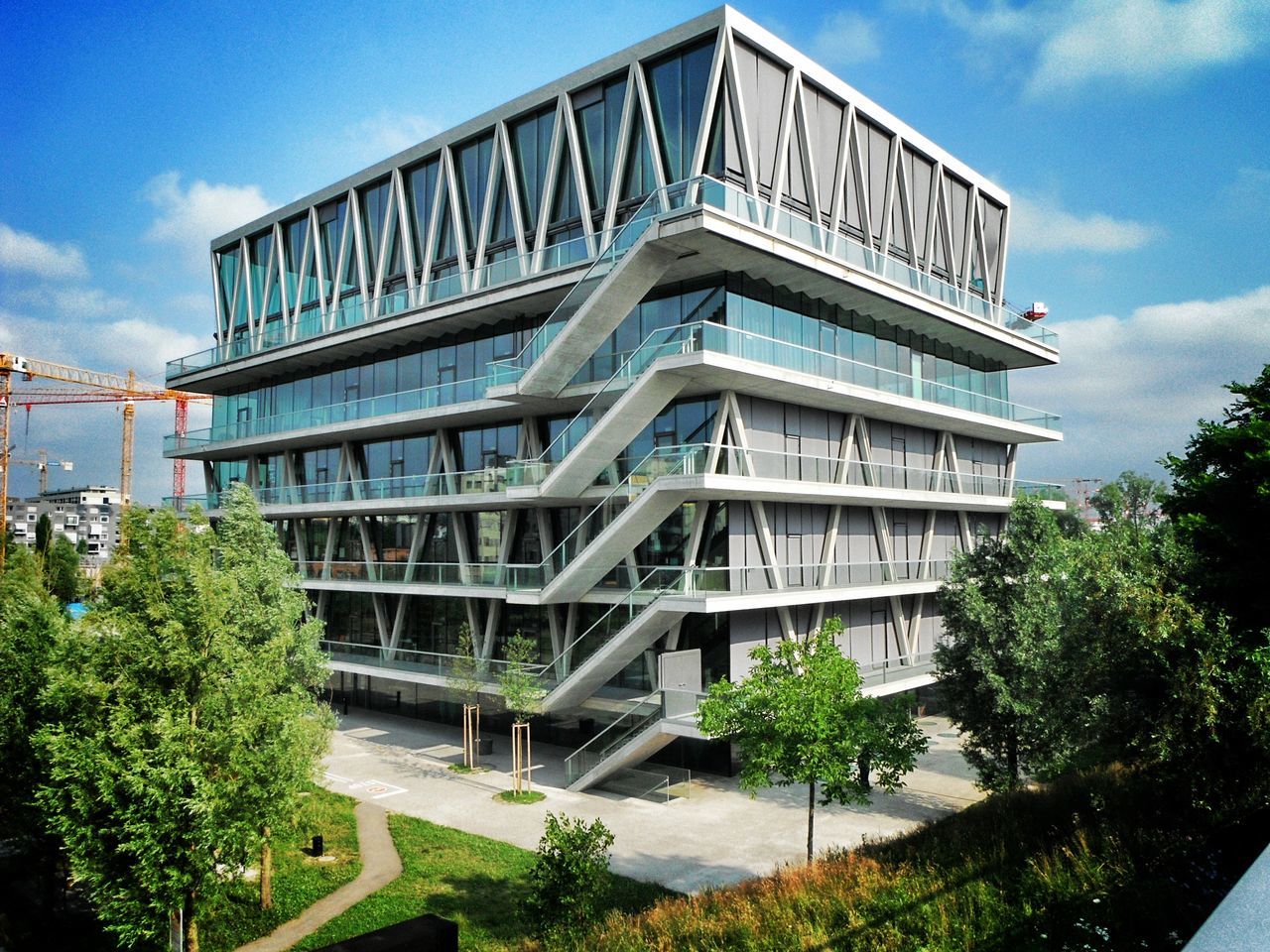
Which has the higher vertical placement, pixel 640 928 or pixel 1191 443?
pixel 1191 443

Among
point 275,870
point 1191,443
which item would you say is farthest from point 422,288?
point 1191,443

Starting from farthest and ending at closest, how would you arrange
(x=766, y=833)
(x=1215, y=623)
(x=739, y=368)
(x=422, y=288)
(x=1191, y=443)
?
1. (x=422, y=288)
2. (x=739, y=368)
3. (x=766, y=833)
4. (x=1191, y=443)
5. (x=1215, y=623)

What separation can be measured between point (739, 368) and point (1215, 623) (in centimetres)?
1483

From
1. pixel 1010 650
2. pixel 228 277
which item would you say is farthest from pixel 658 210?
pixel 228 277

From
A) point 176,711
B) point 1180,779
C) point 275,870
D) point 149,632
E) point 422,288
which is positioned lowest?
point 275,870

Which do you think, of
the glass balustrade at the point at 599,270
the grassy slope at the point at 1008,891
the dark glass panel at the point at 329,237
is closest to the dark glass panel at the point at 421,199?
the dark glass panel at the point at 329,237

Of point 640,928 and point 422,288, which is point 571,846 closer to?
point 640,928

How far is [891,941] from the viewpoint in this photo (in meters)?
10.7

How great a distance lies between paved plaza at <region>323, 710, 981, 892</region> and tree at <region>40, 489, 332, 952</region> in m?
8.92

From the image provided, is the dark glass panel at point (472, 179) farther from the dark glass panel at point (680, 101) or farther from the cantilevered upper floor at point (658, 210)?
the dark glass panel at point (680, 101)

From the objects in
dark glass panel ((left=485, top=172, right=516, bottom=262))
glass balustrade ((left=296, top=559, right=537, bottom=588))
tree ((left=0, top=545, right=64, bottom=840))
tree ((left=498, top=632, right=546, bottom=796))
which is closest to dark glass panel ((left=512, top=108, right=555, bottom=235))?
dark glass panel ((left=485, top=172, right=516, bottom=262))

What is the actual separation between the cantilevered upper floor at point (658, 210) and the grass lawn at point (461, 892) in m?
16.7

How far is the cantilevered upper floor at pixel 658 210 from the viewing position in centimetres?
2681

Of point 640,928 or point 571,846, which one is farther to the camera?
point 571,846
